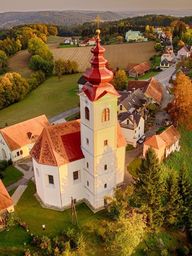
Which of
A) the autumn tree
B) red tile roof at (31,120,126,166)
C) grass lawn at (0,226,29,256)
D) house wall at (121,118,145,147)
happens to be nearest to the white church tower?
red tile roof at (31,120,126,166)

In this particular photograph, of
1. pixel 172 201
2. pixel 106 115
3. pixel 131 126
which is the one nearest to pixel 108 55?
pixel 131 126

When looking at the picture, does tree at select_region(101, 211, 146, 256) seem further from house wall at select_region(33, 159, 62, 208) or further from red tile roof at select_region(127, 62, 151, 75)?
red tile roof at select_region(127, 62, 151, 75)

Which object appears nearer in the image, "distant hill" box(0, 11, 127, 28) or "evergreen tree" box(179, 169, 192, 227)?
"evergreen tree" box(179, 169, 192, 227)

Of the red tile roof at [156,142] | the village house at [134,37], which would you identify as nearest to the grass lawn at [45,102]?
the red tile roof at [156,142]

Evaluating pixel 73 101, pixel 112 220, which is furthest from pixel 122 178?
pixel 73 101

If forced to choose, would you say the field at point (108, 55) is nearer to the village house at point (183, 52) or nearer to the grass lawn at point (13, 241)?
the village house at point (183, 52)
